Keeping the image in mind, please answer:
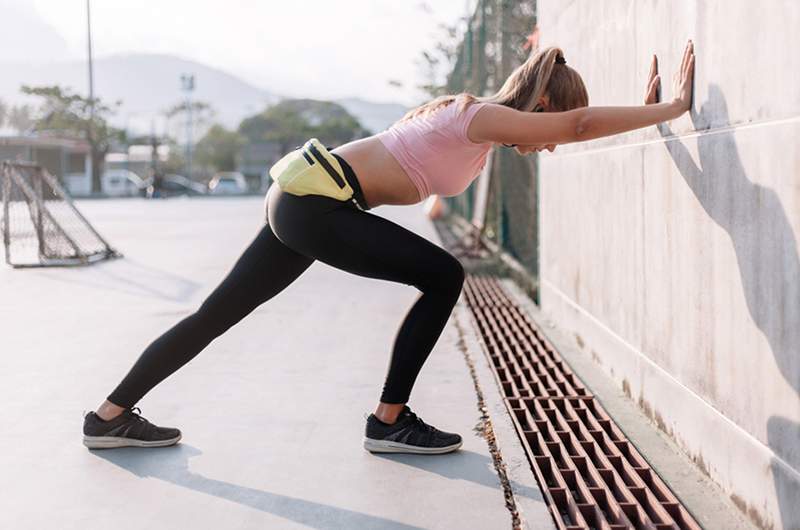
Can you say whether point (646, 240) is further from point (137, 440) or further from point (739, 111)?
point (137, 440)

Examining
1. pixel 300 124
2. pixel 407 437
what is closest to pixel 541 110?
pixel 407 437

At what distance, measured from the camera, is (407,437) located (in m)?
3.98

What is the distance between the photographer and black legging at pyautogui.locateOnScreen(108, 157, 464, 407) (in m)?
3.66

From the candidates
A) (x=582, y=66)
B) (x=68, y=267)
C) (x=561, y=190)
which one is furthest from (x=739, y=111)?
(x=68, y=267)

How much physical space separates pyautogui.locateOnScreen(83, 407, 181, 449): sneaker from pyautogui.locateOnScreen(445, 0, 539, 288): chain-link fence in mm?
5897

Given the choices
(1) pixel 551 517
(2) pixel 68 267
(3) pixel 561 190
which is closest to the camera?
(1) pixel 551 517

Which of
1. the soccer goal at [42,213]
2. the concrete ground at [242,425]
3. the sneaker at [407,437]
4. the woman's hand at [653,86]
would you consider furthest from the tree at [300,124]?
the sneaker at [407,437]

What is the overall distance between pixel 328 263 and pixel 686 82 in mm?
1449

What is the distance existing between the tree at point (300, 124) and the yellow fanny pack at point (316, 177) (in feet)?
304

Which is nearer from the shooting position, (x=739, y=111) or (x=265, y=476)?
(x=739, y=111)

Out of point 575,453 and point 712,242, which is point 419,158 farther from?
point 575,453

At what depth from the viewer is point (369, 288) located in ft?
31.2

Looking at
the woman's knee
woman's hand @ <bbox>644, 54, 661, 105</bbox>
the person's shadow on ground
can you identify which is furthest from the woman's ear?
the person's shadow on ground

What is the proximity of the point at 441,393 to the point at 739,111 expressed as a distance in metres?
2.23
